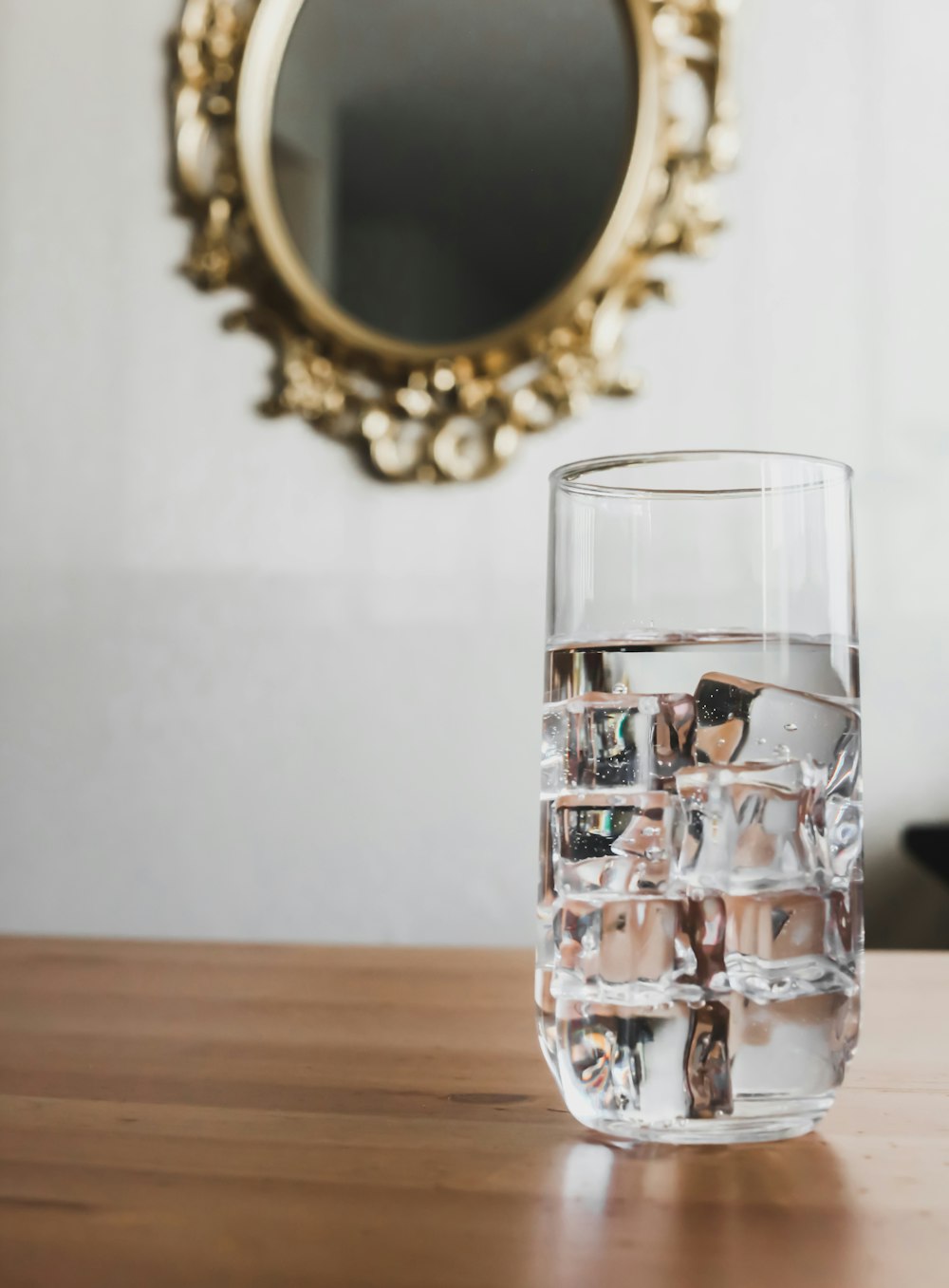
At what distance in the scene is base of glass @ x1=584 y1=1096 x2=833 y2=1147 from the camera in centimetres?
29

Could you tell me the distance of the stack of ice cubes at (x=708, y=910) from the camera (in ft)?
0.93

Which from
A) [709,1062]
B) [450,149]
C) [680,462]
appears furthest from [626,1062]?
[450,149]

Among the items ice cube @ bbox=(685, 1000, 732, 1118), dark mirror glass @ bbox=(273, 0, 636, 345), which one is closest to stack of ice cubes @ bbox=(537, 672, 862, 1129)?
ice cube @ bbox=(685, 1000, 732, 1118)

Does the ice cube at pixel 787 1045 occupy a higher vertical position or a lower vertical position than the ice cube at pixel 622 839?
lower

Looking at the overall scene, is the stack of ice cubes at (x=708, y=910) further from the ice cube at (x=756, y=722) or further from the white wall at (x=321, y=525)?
the white wall at (x=321, y=525)

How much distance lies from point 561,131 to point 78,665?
1.02 meters

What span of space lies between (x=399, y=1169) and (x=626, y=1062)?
59 millimetres

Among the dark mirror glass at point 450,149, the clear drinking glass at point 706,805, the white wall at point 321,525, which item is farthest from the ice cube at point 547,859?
the dark mirror glass at point 450,149

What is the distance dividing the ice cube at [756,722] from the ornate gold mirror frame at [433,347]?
1.37 metres

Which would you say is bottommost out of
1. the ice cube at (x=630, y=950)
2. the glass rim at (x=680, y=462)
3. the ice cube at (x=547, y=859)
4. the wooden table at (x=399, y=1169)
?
the wooden table at (x=399, y=1169)

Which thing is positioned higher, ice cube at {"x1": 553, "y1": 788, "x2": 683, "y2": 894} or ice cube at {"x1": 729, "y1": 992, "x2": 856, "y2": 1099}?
ice cube at {"x1": 553, "y1": 788, "x2": 683, "y2": 894}

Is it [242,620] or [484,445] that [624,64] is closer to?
[484,445]

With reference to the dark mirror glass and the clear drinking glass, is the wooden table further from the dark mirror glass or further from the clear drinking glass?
the dark mirror glass

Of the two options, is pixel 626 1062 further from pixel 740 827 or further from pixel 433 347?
pixel 433 347
